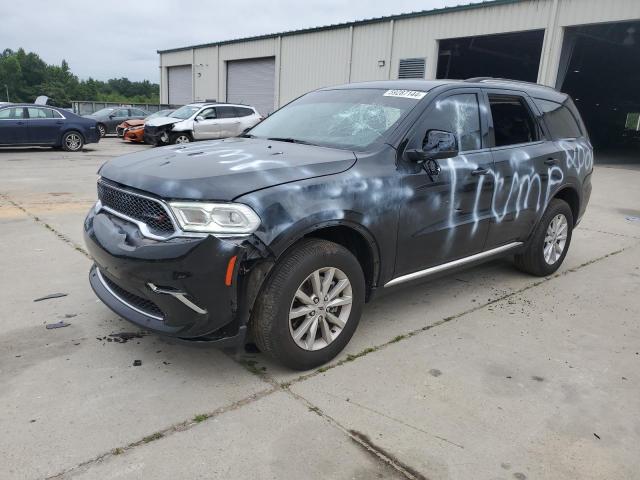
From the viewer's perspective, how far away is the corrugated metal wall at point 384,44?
50.0 ft

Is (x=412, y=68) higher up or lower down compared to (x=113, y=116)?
higher up

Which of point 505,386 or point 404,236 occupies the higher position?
point 404,236

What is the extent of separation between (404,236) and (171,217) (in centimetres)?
155

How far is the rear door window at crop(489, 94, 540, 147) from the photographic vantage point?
4.32 meters

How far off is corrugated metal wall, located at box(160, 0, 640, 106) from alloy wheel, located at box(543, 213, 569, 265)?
39.1 ft

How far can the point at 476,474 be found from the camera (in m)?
2.37

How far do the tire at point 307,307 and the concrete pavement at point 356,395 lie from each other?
0.55 ft

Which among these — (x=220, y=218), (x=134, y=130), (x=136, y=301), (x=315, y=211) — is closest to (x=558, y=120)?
(x=315, y=211)

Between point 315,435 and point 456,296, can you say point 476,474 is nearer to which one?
point 315,435

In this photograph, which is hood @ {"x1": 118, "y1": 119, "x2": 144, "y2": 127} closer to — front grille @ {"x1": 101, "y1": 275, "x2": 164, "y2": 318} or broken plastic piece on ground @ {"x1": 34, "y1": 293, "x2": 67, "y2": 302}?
broken plastic piece on ground @ {"x1": 34, "y1": 293, "x2": 67, "y2": 302}

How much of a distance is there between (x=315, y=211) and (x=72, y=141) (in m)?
15.2

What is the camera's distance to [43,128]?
15.1 metres

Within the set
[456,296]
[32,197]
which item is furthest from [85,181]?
[456,296]

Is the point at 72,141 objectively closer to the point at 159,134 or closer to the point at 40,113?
the point at 40,113
